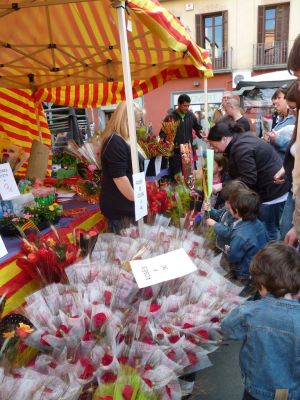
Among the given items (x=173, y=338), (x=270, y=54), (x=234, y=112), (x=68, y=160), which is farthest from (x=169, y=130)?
(x=270, y=54)

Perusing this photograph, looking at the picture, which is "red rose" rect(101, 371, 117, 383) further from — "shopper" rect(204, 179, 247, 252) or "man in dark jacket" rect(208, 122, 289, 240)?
"man in dark jacket" rect(208, 122, 289, 240)

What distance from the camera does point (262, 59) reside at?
16.0m

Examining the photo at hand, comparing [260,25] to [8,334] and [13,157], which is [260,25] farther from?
[8,334]

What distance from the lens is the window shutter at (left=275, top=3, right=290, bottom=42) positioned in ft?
49.6

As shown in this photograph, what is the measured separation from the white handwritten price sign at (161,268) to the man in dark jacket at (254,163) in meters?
1.53

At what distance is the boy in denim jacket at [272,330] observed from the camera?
1357 millimetres

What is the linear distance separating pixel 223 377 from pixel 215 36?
16889 mm

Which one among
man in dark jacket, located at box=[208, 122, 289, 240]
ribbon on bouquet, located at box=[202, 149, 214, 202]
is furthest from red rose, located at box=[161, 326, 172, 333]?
man in dark jacket, located at box=[208, 122, 289, 240]

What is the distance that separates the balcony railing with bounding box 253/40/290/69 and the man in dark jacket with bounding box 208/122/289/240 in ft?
48.1

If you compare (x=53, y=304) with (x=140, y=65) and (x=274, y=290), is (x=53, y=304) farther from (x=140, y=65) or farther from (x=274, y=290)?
(x=140, y=65)

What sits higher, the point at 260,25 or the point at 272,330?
the point at 260,25

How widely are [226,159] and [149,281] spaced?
2.42 metres

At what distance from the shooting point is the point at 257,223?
7.77 feet

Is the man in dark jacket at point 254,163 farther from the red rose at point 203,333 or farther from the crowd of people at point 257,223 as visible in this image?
the red rose at point 203,333
